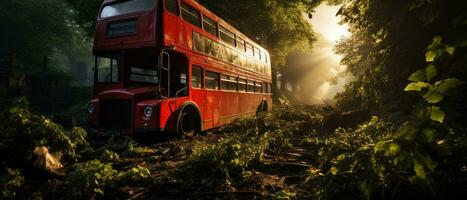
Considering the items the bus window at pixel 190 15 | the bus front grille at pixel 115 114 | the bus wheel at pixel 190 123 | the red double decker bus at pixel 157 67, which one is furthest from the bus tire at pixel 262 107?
the bus front grille at pixel 115 114

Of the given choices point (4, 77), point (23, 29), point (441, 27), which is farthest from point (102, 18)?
point (23, 29)

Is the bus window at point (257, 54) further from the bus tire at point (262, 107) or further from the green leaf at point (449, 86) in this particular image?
the green leaf at point (449, 86)

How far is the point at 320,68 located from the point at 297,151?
4813cm

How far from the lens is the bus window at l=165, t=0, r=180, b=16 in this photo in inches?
329

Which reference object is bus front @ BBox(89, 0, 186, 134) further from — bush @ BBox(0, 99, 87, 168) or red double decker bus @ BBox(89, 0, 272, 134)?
bush @ BBox(0, 99, 87, 168)

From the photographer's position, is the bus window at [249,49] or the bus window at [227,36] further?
the bus window at [249,49]

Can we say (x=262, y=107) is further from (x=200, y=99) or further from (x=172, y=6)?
(x=172, y=6)

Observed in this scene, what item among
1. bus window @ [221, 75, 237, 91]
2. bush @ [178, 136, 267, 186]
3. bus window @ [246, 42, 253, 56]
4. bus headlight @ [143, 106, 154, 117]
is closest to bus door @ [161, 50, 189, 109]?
bus headlight @ [143, 106, 154, 117]

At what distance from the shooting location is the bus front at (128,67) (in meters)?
7.76

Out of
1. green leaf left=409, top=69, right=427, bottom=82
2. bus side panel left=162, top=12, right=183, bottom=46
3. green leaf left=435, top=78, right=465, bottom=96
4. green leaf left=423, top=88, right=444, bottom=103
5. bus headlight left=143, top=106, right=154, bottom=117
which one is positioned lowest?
bus headlight left=143, top=106, right=154, bottom=117

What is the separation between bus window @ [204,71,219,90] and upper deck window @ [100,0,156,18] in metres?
2.94

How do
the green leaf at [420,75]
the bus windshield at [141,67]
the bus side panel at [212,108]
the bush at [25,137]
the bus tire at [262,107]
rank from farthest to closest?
the bus tire at [262,107], the bus side panel at [212,108], the bus windshield at [141,67], the bush at [25,137], the green leaf at [420,75]

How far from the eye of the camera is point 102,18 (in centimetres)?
898

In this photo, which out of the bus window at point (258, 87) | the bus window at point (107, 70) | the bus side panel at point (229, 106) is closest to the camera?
the bus window at point (107, 70)
